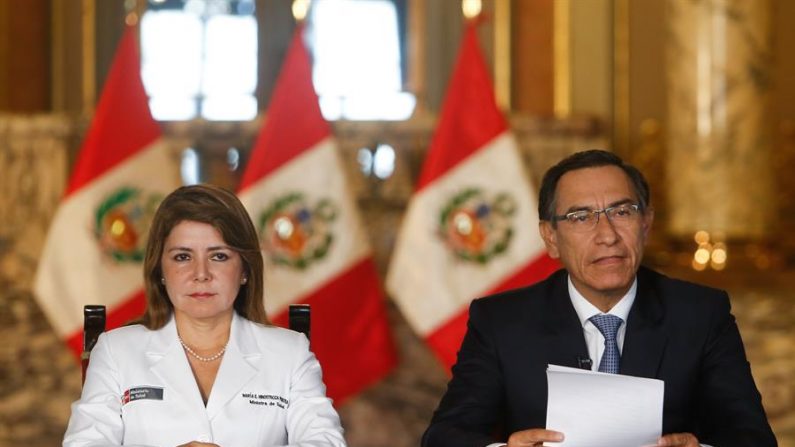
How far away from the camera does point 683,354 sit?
3.05m

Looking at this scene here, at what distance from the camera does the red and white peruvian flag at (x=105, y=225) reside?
5926 millimetres

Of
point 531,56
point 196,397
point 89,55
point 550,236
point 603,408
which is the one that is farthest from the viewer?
point 89,55

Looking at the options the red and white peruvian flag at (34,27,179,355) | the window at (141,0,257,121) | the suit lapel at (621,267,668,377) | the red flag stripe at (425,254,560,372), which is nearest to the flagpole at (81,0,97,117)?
the window at (141,0,257,121)

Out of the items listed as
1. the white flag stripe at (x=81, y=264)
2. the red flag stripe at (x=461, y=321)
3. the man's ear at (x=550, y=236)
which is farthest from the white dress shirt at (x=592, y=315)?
the white flag stripe at (x=81, y=264)

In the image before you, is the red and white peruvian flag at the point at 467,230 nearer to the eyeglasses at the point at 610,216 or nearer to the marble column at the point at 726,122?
the marble column at the point at 726,122

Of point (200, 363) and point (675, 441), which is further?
point (200, 363)

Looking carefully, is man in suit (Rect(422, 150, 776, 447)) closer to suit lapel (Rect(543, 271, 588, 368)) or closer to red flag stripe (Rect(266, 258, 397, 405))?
suit lapel (Rect(543, 271, 588, 368))

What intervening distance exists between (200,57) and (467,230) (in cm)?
619

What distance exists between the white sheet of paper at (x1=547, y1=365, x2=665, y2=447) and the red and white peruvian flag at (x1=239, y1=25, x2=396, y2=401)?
10.8 ft

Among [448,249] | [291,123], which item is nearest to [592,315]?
[448,249]

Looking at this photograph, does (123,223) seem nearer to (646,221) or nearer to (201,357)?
(201,357)

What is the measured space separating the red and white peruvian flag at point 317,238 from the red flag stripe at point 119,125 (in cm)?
54

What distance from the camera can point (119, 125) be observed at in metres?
6.07

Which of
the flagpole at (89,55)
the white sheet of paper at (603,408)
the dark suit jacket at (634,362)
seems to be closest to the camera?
the white sheet of paper at (603,408)
